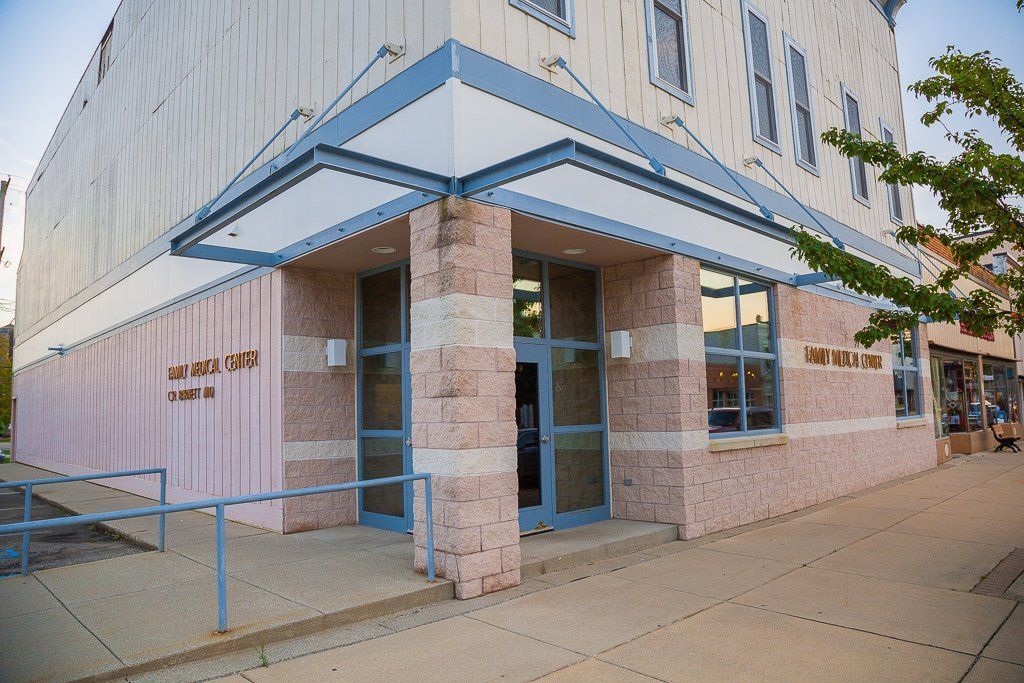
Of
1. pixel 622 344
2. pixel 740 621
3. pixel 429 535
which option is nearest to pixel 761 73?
pixel 622 344

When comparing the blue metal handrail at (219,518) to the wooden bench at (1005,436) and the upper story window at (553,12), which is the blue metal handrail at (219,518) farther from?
the wooden bench at (1005,436)

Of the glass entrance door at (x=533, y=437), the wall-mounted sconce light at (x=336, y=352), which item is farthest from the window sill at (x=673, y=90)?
the wall-mounted sconce light at (x=336, y=352)

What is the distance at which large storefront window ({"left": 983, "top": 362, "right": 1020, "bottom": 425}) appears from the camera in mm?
21422

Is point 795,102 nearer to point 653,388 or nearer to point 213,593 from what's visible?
point 653,388

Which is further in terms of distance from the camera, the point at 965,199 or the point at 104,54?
the point at 104,54

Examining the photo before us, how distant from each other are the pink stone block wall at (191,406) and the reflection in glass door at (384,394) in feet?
3.30

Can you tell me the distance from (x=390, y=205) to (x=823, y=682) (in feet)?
16.6

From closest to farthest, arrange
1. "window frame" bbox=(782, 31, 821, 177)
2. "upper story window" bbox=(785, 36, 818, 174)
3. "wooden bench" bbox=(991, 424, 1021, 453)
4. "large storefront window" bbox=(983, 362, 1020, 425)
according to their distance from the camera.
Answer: "window frame" bbox=(782, 31, 821, 177) → "upper story window" bbox=(785, 36, 818, 174) → "wooden bench" bbox=(991, 424, 1021, 453) → "large storefront window" bbox=(983, 362, 1020, 425)

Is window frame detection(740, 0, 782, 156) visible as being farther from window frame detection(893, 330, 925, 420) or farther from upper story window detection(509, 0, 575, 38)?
window frame detection(893, 330, 925, 420)

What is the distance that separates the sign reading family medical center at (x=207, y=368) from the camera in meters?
9.05

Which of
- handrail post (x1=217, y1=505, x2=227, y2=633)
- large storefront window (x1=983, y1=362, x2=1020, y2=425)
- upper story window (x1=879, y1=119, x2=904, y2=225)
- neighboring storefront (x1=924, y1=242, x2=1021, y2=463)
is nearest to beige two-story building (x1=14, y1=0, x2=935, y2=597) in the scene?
upper story window (x1=879, y1=119, x2=904, y2=225)

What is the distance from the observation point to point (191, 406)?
10.6 m

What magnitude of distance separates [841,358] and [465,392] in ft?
27.4

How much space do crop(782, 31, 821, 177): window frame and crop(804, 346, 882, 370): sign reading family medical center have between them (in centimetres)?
292
